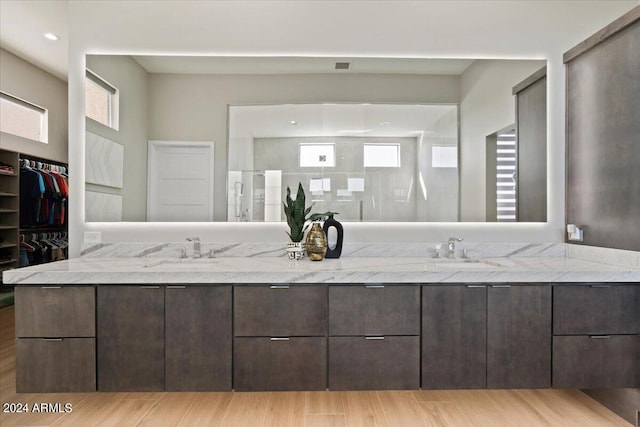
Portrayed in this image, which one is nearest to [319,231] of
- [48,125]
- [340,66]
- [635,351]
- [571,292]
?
[340,66]

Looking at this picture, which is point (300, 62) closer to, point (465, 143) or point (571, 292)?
point (465, 143)

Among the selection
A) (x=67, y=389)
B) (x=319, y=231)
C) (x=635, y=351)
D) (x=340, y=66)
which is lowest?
(x=67, y=389)

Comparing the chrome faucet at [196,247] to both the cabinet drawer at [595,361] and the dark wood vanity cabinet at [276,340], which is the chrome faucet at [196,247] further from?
the cabinet drawer at [595,361]

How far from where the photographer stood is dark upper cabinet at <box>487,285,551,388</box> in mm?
2020

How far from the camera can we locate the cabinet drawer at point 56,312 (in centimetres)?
197

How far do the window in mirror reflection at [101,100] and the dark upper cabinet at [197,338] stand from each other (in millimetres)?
1437

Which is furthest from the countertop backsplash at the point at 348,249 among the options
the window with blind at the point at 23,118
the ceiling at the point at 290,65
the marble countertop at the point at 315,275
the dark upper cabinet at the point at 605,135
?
the window with blind at the point at 23,118

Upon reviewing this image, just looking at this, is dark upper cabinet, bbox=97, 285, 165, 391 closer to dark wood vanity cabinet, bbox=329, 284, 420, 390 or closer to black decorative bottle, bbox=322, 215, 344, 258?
dark wood vanity cabinet, bbox=329, 284, 420, 390

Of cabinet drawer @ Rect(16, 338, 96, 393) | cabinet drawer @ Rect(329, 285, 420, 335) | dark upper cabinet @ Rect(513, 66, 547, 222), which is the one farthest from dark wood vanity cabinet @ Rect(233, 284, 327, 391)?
dark upper cabinet @ Rect(513, 66, 547, 222)

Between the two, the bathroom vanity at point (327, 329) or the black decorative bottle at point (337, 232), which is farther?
the black decorative bottle at point (337, 232)

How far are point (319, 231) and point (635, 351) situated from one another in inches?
73.6

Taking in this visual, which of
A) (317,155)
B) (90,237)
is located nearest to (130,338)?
(90,237)

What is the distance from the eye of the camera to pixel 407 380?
201 cm

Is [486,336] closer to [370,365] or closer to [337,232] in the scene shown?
[370,365]
